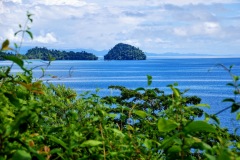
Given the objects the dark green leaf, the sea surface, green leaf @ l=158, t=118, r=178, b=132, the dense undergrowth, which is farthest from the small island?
green leaf @ l=158, t=118, r=178, b=132

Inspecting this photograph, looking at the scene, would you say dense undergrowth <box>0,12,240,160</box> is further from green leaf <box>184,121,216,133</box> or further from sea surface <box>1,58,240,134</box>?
sea surface <box>1,58,240,134</box>

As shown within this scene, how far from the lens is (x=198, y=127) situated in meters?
1.06

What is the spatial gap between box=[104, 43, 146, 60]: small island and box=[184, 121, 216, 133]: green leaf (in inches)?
5239

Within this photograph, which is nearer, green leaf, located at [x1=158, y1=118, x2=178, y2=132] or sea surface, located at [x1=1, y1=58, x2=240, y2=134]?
green leaf, located at [x1=158, y1=118, x2=178, y2=132]

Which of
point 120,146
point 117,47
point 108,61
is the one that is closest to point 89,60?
point 108,61

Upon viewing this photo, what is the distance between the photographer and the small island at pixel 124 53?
136 metres

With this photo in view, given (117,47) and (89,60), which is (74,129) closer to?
(117,47)

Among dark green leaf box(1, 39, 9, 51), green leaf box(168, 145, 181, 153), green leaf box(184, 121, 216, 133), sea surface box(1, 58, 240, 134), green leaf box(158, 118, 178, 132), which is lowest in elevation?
sea surface box(1, 58, 240, 134)

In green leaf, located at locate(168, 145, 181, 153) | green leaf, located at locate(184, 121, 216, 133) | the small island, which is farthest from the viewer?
the small island

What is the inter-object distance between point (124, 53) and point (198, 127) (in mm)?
141434

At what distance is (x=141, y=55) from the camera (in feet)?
491

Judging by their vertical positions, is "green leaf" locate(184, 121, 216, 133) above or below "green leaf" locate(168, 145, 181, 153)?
Result: above

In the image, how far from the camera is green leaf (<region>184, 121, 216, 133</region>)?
41.5 inches

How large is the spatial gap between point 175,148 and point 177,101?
0.29 m
